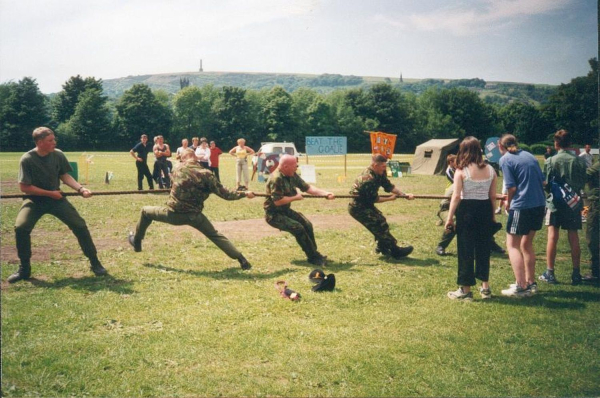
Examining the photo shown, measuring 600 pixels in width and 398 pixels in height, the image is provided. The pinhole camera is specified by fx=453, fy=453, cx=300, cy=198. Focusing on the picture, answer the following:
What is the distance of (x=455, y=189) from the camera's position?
6484mm

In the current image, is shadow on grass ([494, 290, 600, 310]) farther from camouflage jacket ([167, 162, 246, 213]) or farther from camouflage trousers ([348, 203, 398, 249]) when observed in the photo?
camouflage jacket ([167, 162, 246, 213])

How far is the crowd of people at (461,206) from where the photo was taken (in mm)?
6535

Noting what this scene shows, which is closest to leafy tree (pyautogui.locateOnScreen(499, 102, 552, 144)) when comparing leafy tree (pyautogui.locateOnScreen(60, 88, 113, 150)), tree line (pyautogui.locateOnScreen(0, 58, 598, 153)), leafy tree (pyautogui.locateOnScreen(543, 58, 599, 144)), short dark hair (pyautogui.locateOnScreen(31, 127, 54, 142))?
tree line (pyautogui.locateOnScreen(0, 58, 598, 153))

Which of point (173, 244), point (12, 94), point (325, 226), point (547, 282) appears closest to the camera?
point (547, 282)

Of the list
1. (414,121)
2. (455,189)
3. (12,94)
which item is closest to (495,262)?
(455,189)

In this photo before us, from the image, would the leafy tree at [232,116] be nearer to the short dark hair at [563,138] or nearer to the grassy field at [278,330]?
the grassy field at [278,330]

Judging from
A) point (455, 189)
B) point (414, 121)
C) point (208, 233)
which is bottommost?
point (208, 233)

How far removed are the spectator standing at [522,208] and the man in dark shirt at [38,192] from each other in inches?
269

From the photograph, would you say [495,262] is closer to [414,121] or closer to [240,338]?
[240,338]

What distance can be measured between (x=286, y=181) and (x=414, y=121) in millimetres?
82420

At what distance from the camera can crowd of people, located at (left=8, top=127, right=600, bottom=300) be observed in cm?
654

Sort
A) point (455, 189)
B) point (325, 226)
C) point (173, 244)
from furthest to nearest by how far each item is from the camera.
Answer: point (325, 226) → point (173, 244) → point (455, 189)

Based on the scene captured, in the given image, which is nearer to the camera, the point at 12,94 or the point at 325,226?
the point at 325,226

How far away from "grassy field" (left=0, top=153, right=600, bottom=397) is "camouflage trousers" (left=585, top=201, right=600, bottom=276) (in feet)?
1.58
